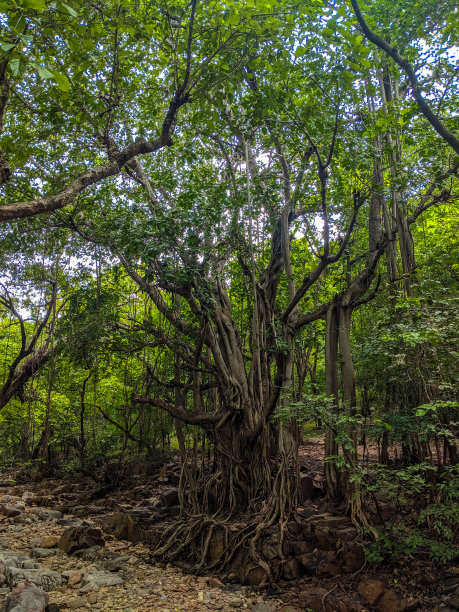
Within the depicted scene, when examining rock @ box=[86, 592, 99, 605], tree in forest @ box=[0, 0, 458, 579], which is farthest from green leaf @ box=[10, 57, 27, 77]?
rock @ box=[86, 592, 99, 605]

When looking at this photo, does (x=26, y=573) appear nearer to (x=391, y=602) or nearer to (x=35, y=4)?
(x=391, y=602)

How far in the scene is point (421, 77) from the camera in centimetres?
474

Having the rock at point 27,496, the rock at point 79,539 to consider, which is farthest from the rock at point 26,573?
the rock at point 27,496

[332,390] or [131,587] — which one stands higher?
[332,390]

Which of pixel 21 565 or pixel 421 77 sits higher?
pixel 421 77

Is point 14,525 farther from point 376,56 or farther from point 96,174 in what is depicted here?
point 376,56

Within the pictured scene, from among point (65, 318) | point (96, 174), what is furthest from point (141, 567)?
point (96, 174)

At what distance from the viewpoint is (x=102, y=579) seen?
4.23 meters

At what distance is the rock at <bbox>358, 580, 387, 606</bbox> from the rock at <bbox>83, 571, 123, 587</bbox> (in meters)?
2.33

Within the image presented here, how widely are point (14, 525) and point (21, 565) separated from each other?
87.4 inches

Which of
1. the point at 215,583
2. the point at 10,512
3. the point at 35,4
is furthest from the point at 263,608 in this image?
the point at 10,512

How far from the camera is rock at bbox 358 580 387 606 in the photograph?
3598 millimetres

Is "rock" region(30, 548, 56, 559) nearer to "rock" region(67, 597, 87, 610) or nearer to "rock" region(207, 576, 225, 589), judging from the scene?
"rock" region(67, 597, 87, 610)

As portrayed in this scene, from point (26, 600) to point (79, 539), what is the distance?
2012mm
